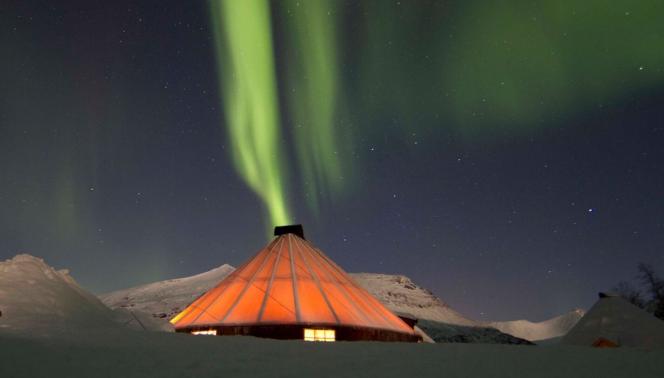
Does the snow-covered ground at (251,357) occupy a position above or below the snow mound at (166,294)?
below

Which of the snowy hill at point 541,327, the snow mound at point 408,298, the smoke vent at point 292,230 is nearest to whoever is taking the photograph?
the smoke vent at point 292,230

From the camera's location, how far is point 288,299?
17.7 meters

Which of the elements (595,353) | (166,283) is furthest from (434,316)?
(595,353)

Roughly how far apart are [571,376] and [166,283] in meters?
82.0

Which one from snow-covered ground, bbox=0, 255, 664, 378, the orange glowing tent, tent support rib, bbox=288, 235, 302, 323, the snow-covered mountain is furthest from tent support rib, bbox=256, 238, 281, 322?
snow-covered ground, bbox=0, 255, 664, 378

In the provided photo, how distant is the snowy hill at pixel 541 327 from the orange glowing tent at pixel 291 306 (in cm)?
8027

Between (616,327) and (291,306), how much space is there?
2321cm

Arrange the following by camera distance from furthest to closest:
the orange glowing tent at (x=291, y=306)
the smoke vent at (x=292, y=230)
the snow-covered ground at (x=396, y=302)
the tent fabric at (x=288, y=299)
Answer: the snow-covered ground at (x=396, y=302), the smoke vent at (x=292, y=230), the tent fabric at (x=288, y=299), the orange glowing tent at (x=291, y=306)

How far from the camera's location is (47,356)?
610 cm

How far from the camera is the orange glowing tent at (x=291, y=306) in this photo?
1648 centimetres

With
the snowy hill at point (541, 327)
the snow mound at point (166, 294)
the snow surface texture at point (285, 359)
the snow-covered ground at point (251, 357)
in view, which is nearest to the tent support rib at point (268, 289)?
the snow-covered ground at point (251, 357)

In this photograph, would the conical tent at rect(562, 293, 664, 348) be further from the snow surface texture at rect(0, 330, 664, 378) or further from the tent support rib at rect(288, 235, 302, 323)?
the snow surface texture at rect(0, 330, 664, 378)

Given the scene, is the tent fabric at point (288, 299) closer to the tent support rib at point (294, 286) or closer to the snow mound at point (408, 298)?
the tent support rib at point (294, 286)

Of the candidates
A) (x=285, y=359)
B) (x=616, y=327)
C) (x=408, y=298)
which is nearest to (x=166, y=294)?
(x=408, y=298)
